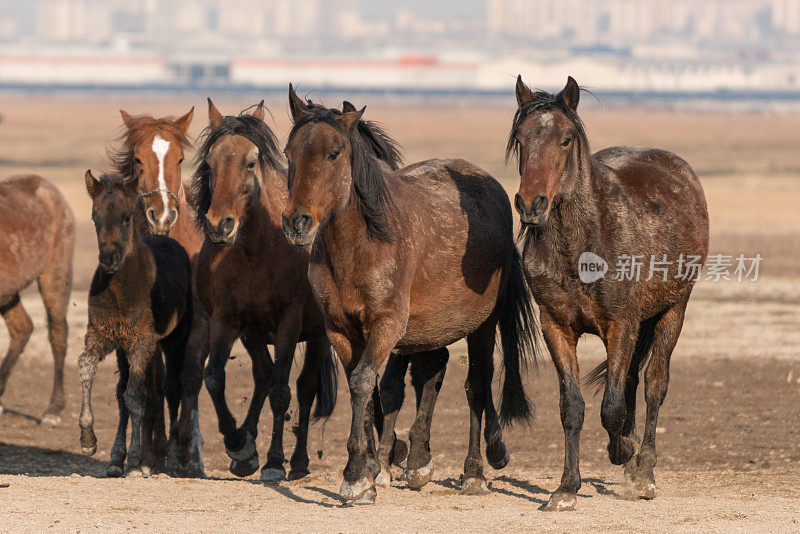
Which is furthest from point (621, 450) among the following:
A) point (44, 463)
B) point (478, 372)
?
point (44, 463)

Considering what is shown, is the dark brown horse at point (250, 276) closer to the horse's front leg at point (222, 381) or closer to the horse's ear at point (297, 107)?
the horse's front leg at point (222, 381)

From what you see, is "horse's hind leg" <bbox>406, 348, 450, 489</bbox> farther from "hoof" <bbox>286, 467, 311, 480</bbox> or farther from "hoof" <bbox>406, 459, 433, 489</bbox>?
"hoof" <bbox>286, 467, 311, 480</bbox>

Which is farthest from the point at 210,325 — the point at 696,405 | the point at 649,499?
the point at 696,405

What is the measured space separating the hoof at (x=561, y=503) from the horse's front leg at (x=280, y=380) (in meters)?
1.75

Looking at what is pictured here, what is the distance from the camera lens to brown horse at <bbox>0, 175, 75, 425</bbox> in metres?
10.5

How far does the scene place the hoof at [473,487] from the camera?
7.18 meters

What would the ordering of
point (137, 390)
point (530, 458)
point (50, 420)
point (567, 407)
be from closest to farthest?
1. point (567, 407)
2. point (137, 390)
3. point (530, 458)
4. point (50, 420)

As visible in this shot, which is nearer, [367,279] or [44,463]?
[367,279]

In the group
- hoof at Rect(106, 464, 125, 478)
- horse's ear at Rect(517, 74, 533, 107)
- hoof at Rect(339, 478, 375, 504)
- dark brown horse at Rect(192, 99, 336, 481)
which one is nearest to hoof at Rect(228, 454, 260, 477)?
dark brown horse at Rect(192, 99, 336, 481)

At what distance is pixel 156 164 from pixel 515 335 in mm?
2589

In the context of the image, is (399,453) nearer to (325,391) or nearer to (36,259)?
(325,391)

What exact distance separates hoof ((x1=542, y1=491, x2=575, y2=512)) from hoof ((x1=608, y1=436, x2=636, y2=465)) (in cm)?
63

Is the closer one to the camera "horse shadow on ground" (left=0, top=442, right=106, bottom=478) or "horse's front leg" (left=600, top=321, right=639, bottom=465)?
"horse's front leg" (left=600, top=321, right=639, bottom=465)

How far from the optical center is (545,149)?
6289 mm
